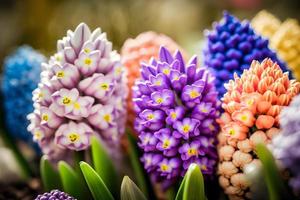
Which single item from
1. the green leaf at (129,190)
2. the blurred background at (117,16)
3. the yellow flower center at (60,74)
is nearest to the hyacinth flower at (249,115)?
the green leaf at (129,190)

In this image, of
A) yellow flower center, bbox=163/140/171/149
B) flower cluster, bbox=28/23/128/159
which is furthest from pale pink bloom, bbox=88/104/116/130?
yellow flower center, bbox=163/140/171/149

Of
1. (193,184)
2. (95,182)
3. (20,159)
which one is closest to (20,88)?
(20,159)

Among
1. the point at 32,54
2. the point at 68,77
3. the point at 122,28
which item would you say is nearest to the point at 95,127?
the point at 68,77

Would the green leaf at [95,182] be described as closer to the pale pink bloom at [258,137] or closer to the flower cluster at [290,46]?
the pale pink bloom at [258,137]

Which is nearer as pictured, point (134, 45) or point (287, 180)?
point (287, 180)

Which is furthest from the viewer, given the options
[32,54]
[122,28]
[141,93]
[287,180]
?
[122,28]

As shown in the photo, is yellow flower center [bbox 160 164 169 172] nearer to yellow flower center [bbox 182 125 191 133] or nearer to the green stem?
yellow flower center [bbox 182 125 191 133]

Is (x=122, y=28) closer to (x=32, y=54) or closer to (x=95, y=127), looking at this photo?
(x=32, y=54)

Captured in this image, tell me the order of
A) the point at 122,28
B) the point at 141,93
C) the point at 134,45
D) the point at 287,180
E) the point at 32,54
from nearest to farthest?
1. the point at 287,180
2. the point at 141,93
3. the point at 134,45
4. the point at 32,54
5. the point at 122,28
